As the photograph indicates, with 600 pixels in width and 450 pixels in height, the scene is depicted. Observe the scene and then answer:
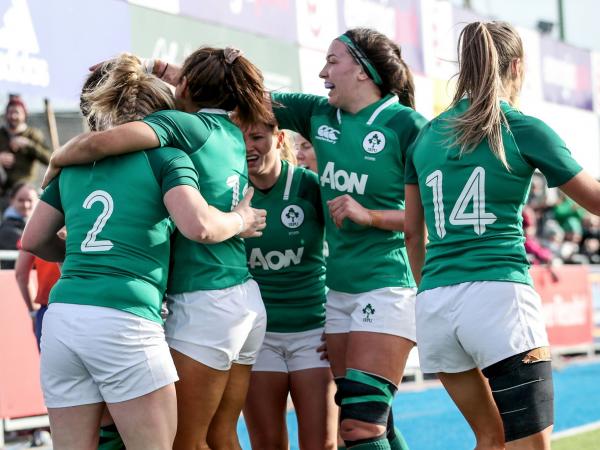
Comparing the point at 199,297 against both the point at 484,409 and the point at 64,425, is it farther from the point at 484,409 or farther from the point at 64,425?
the point at 484,409

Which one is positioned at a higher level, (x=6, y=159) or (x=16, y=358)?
(x=6, y=159)

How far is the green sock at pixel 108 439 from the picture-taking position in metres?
3.82

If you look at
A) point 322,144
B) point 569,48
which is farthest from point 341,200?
point 569,48

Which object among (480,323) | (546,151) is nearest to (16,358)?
(480,323)

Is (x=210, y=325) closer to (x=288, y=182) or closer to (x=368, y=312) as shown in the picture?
(x=368, y=312)

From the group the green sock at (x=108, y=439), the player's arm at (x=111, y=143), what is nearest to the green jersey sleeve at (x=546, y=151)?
the player's arm at (x=111, y=143)

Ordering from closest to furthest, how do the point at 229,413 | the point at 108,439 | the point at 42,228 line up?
the point at 42,228, the point at 108,439, the point at 229,413

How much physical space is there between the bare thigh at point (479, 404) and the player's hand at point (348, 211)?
81cm

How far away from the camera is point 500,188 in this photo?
11.6ft

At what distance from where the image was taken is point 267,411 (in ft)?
15.2

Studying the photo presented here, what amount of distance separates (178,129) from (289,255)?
4.03 ft

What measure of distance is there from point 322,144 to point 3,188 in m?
6.17

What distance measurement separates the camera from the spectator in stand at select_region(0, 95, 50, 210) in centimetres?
973

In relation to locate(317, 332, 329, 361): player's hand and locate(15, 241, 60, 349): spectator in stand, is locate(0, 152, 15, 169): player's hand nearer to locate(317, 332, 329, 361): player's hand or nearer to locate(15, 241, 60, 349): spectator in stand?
locate(15, 241, 60, 349): spectator in stand
